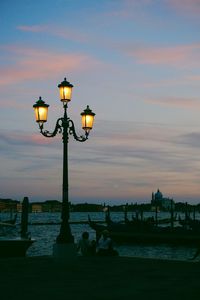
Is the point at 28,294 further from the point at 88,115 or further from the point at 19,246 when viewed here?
the point at 19,246

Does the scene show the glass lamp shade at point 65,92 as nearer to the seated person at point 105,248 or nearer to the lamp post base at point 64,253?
the lamp post base at point 64,253

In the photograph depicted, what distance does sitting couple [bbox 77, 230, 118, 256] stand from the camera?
1686cm

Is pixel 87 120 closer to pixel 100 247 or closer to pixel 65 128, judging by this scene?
pixel 65 128

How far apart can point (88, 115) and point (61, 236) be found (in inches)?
152

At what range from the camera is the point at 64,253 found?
1508 centimetres

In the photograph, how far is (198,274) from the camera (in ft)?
38.9

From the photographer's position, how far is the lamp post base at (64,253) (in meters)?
15.0

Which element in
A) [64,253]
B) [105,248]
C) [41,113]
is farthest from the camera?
[105,248]

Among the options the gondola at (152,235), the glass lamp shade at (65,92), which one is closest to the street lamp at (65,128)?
the glass lamp shade at (65,92)

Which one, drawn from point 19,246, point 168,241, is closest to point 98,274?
point 19,246

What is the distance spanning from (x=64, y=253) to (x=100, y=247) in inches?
85.7

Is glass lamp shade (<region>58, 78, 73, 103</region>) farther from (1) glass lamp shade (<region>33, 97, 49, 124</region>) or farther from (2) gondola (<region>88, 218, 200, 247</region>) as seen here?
(2) gondola (<region>88, 218, 200, 247</region>)

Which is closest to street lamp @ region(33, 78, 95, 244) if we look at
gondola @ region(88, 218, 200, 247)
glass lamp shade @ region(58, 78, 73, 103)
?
glass lamp shade @ region(58, 78, 73, 103)

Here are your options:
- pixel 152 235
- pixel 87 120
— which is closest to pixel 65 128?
pixel 87 120
